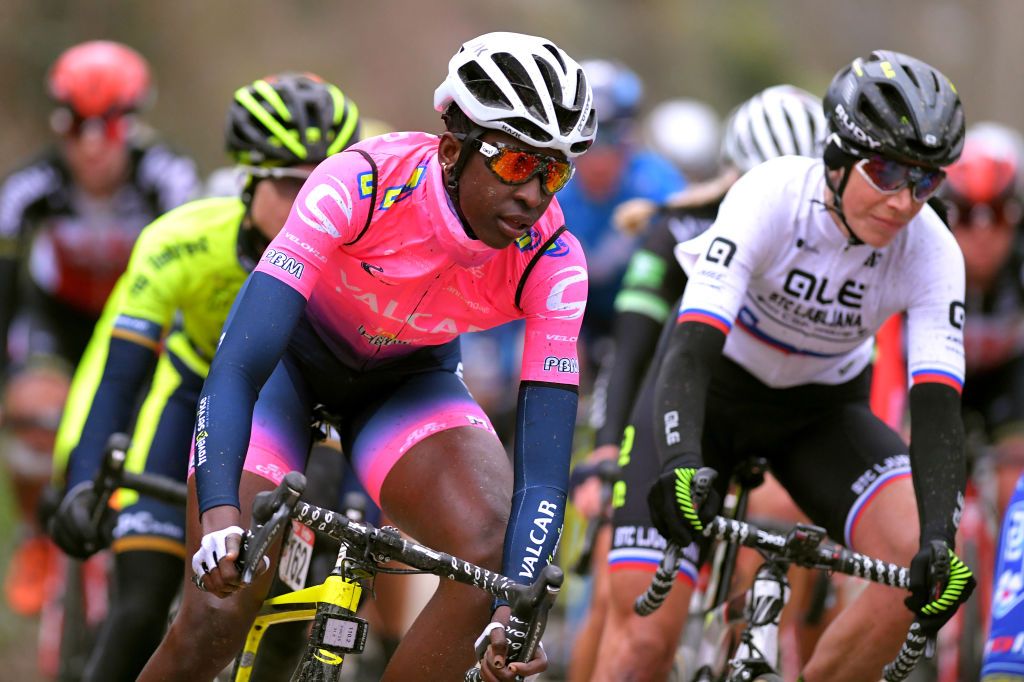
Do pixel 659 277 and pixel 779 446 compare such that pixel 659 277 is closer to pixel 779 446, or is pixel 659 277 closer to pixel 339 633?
pixel 779 446

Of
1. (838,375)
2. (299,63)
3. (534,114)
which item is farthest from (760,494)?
(299,63)

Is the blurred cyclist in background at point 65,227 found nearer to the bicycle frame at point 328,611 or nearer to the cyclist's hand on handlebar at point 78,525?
the cyclist's hand on handlebar at point 78,525

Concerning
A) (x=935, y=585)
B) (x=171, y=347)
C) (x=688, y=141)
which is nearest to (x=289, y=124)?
(x=171, y=347)

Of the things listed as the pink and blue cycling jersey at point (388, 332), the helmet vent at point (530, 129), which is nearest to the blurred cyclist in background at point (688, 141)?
the pink and blue cycling jersey at point (388, 332)

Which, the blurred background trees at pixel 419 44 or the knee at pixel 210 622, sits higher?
the blurred background trees at pixel 419 44

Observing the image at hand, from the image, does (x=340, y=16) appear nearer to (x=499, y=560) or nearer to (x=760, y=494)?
(x=760, y=494)

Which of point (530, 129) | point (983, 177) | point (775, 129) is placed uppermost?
point (983, 177)

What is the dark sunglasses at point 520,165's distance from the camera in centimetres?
462

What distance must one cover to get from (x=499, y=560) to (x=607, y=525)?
9.20 feet

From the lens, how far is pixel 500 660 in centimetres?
425

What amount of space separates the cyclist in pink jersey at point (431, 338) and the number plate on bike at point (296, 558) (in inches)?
6.4

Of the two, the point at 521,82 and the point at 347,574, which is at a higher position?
the point at 521,82

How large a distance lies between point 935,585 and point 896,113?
1526 mm

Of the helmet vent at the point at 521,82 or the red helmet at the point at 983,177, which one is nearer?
the helmet vent at the point at 521,82
